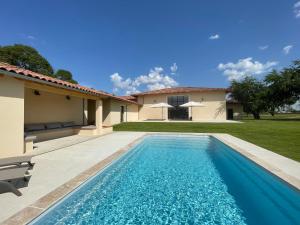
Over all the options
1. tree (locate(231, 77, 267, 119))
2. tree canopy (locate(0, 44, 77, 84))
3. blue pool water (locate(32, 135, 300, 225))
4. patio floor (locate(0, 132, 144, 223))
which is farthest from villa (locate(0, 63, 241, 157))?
tree canopy (locate(0, 44, 77, 84))

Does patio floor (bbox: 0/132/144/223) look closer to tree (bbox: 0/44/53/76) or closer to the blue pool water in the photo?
the blue pool water

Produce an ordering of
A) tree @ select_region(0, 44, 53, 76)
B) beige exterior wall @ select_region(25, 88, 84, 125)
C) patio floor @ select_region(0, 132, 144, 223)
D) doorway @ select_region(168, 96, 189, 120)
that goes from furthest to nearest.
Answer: tree @ select_region(0, 44, 53, 76), doorway @ select_region(168, 96, 189, 120), beige exterior wall @ select_region(25, 88, 84, 125), patio floor @ select_region(0, 132, 144, 223)

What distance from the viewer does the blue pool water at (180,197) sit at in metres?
3.17

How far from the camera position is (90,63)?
28188 mm

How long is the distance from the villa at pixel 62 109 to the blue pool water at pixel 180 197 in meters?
3.94

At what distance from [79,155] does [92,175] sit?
243 centimetres

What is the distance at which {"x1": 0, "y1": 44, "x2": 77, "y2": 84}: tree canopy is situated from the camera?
32703 millimetres

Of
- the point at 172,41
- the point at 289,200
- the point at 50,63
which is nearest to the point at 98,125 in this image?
the point at 289,200

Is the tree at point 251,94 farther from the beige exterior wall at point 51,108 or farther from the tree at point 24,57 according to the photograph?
the tree at point 24,57

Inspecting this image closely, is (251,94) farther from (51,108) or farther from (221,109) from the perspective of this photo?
(51,108)

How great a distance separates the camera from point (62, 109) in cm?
1284

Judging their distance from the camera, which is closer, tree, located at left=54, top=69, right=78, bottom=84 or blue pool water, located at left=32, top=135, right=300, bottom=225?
blue pool water, located at left=32, top=135, right=300, bottom=225

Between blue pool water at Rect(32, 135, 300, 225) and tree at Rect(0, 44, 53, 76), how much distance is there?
39.0m

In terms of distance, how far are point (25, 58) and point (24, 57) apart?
0.77 feet
